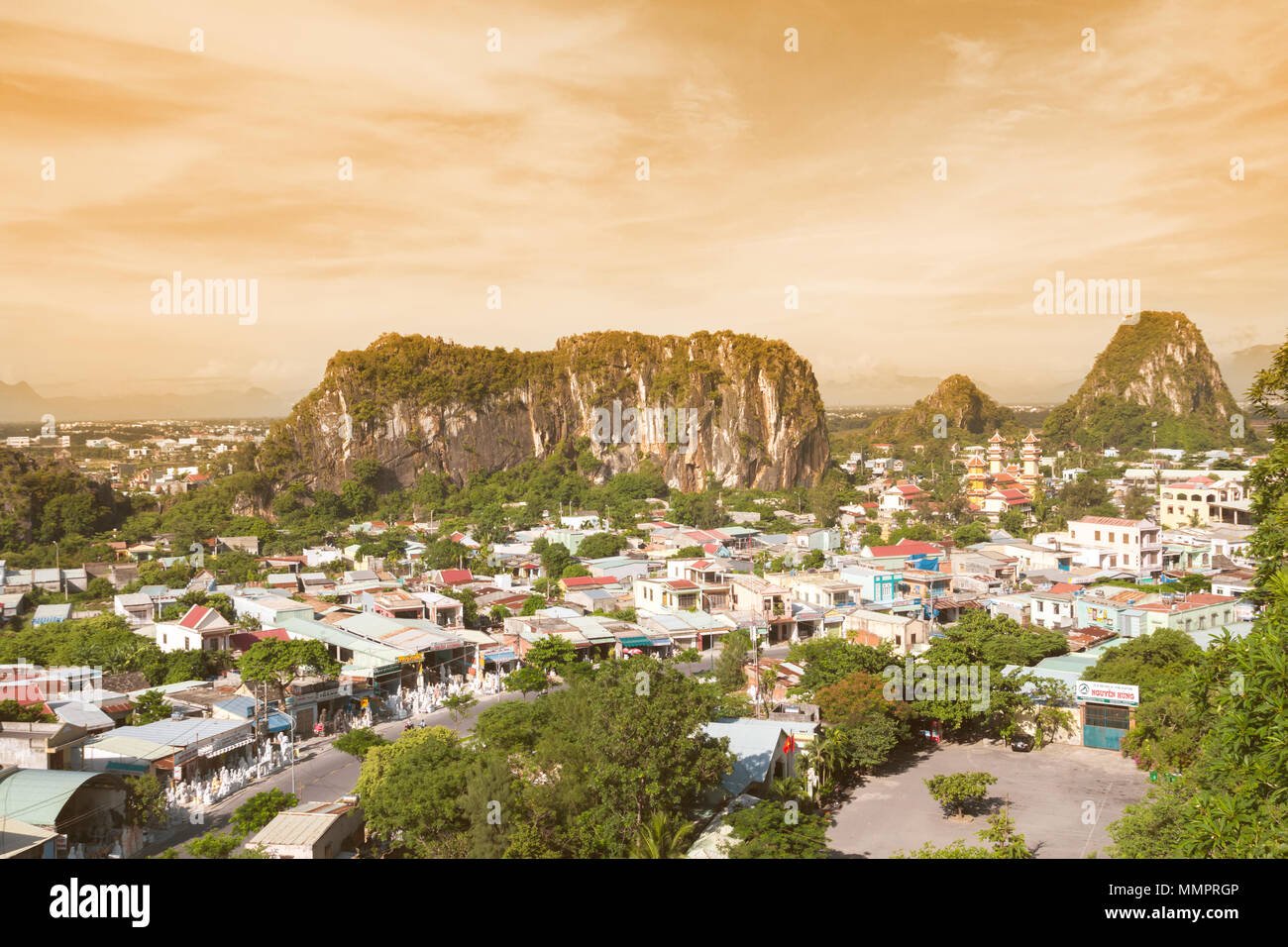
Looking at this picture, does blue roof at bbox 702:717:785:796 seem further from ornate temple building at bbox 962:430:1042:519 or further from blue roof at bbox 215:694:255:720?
ornate temple building at bbox 962:430:1042:519

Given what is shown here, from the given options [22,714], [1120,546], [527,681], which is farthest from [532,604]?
[1120,546]

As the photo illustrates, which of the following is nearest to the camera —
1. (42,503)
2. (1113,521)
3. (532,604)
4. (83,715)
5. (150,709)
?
(83,715)

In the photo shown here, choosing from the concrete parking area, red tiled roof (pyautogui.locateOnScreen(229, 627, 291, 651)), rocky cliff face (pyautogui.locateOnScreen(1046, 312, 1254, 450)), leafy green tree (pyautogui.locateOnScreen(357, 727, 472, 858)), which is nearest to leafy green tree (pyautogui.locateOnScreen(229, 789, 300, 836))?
leafy green tree (pyautogui.locateOnScreen(357, 727, 472, 858))

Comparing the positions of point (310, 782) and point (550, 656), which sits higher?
point (550, 656)

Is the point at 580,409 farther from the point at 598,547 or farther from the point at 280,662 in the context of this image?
the point at 280,662

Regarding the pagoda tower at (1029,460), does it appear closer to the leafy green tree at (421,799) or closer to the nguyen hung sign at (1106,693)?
the nguyen hung sign at (1106,693)

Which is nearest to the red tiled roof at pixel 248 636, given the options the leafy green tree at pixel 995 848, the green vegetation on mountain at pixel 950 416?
the leafy green tree at pixel 995 848
